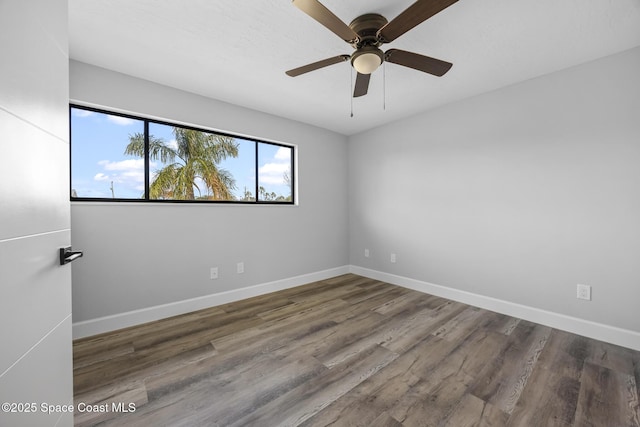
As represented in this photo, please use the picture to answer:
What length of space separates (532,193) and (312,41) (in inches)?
99.5

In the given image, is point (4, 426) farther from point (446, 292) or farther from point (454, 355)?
point (446, 292)

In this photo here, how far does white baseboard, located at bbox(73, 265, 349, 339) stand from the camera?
2207 mm

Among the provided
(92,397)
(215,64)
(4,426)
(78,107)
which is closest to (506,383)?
(4,426)

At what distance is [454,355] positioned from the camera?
193 centimetres

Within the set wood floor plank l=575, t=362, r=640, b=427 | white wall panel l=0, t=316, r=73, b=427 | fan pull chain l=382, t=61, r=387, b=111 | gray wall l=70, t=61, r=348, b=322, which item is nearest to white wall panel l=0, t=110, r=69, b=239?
white wall panel l=0, t=316, r=73, b=427

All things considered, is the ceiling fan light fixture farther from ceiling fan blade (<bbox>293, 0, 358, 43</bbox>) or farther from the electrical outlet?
the electrical outlet

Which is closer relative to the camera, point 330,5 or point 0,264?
point 0,264

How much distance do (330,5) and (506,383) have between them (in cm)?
269

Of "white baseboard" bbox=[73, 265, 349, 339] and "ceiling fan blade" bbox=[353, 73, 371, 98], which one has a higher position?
"ceiling fan blade" bbox=[353, 73, 371, 98]

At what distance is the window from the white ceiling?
1.62ft

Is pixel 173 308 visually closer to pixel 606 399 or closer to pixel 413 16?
pixel 413 16

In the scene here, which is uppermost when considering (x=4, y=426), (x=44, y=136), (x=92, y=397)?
(x=44, y=136)

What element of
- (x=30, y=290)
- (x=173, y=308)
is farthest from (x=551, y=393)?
(x=173, y=308)

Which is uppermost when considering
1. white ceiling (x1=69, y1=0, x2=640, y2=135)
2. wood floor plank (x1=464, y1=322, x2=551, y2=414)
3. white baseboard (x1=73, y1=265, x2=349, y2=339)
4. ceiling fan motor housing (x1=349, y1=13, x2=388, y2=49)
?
white ceiling (x1=69, y1=0, x2=640, y2=135)
